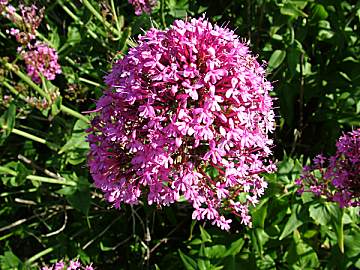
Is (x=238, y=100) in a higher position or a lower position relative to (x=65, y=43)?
lower

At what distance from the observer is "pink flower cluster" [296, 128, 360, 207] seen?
205cm

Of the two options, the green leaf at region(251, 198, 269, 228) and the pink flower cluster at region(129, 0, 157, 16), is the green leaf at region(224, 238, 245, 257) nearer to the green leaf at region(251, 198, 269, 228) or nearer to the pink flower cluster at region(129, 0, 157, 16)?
the green leaf at region(251, 198, 269, 228)

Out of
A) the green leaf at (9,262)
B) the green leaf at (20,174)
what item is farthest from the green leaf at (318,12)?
the green leaf at (9,262)

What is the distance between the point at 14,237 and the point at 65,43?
5.00ft

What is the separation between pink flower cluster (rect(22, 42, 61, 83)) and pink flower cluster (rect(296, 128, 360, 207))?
57.7 inches

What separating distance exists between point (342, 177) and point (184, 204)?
0.90 metres

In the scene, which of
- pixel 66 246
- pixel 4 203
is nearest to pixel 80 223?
pixel 66 246

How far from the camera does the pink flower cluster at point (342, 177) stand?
2047 millimetres

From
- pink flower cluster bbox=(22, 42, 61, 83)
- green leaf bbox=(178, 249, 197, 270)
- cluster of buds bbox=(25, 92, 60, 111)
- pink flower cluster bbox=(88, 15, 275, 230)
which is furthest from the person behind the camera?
pink flower cluster bbox=(22, 42, 61, 83)

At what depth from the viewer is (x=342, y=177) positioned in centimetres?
207

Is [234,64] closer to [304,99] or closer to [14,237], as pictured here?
[304,99]

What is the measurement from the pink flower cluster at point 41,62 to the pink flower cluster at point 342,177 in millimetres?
1467

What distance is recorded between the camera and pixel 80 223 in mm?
3078

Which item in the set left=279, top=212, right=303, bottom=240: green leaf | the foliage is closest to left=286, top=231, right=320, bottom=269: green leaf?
the foliage
